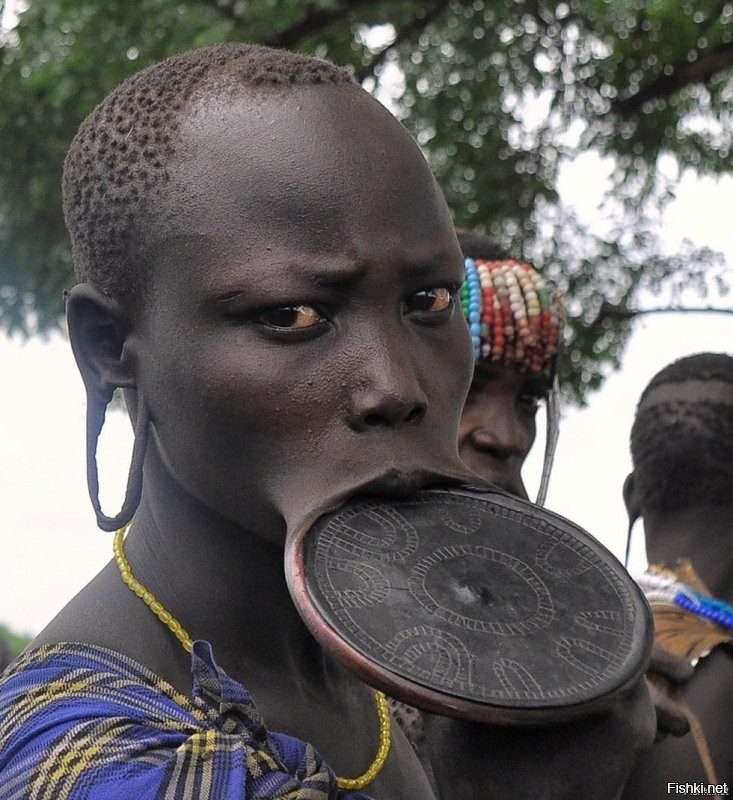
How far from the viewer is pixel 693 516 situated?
386 centimetres

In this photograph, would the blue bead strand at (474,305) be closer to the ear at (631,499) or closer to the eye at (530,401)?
the eye at (530,401)

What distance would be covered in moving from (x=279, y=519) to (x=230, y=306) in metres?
0.31

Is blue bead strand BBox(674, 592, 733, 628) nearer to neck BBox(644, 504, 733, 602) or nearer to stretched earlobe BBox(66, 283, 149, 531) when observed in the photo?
neck BBox(644, 504, 733, 602)

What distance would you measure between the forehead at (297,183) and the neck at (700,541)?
214 centimetres

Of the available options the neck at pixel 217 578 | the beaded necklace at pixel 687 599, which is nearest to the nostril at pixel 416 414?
the neck at pixel 217 578

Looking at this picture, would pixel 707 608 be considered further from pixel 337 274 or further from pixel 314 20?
pixel 314 20

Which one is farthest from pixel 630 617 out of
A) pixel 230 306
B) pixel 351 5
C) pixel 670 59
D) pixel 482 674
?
pixel 670 59

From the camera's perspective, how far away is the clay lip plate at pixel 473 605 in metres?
1.51

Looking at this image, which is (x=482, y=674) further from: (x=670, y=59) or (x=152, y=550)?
(x=670, y=59)

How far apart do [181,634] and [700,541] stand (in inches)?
90.5

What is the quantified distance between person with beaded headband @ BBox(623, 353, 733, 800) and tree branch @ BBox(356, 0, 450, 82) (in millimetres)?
3654

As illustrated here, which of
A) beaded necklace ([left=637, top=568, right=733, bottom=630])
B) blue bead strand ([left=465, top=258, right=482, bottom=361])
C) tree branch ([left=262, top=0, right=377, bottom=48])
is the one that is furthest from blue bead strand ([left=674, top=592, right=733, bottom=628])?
tree branch ([left=262, top=0, right=377, bottom=48])

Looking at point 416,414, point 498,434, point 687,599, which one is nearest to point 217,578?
point 416,414

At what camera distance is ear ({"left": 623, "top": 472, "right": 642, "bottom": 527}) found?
403cm
